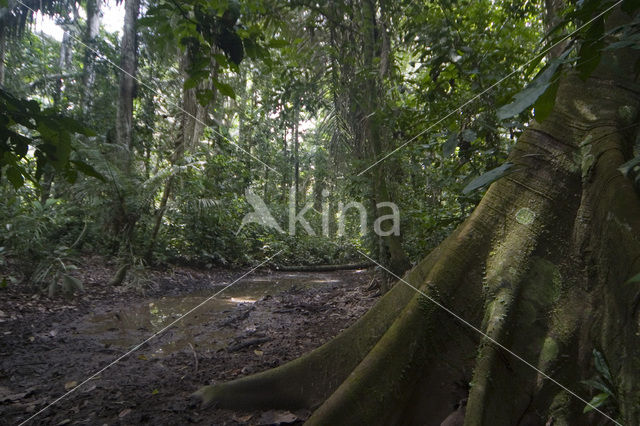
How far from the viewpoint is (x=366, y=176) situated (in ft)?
15.4

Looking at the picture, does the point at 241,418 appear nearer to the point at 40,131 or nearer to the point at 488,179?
the point at 40,131

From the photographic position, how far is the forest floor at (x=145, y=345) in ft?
6.75

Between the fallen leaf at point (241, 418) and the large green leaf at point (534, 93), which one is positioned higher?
the large green leaf at point (534, 93)

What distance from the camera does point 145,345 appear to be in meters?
3.33

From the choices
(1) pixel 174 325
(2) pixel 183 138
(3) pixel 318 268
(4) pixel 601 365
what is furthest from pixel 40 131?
(3) pixel 318 268

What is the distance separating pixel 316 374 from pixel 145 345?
1948 millimetres

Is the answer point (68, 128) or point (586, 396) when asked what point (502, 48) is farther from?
point (68, 128)

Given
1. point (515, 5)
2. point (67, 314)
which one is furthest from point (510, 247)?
point (67, 314)

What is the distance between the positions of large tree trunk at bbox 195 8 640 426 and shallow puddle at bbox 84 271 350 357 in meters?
1.47

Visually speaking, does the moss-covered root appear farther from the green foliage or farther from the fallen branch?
the fallen branch

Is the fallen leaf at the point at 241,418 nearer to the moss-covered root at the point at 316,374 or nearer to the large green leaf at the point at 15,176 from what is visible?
the moss-covered root at the point at 316,374

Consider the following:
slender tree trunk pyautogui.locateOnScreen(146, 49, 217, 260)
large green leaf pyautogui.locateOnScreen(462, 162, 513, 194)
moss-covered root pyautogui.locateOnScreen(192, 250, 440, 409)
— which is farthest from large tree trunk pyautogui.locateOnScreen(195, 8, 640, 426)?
slender tree trunk pyautogui.locateOnScreen(146, 49, 217, 260)

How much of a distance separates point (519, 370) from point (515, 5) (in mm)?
3437

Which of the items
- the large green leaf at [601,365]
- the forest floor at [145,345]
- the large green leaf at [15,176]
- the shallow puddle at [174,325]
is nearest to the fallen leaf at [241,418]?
the forest floor at [145,345]
